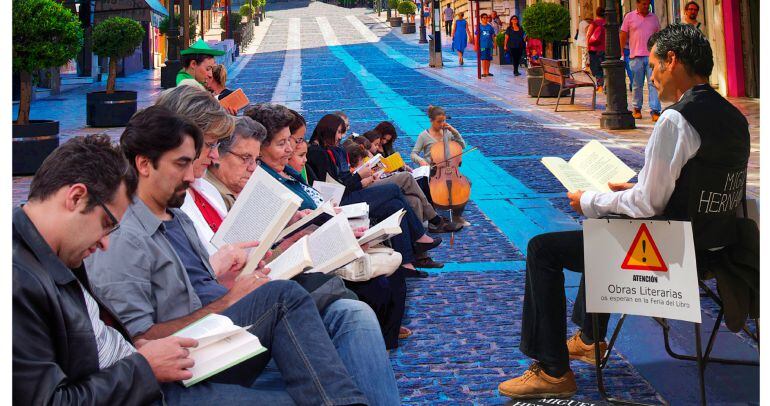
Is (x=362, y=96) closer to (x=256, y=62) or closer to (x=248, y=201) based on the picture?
(x=256, y=62)

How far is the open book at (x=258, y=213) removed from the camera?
3.79 metres

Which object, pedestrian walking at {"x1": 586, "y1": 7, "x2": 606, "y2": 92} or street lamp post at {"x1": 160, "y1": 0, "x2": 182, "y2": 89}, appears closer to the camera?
pedestrian walking at {"x1": 586, "y1": 7, "x2": 606, "y2": 92}

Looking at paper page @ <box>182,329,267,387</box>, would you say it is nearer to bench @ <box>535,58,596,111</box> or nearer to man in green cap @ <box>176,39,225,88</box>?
man in green cap @ <box>176,39,225,88</box>

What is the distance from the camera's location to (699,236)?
4.10m

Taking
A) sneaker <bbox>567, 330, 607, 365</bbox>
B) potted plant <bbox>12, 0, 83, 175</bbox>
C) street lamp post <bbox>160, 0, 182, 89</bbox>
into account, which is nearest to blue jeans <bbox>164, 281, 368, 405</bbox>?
Answer: sneaker <bbox>567, 330, 607, 365</bbox>

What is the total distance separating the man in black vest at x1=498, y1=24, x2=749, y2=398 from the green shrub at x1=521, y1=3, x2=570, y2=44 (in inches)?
736

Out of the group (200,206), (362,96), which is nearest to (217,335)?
(200,206)

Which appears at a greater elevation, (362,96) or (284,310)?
(362,96)

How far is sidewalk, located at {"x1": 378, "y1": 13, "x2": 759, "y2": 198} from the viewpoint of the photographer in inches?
515

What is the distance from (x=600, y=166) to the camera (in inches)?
179

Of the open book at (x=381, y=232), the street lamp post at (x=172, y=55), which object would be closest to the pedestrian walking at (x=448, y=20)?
the street lamp post at (x=172, y=55)

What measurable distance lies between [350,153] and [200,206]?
12.5ft

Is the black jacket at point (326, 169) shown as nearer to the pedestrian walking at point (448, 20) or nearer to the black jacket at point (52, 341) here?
the black jacket at point (52, 341)

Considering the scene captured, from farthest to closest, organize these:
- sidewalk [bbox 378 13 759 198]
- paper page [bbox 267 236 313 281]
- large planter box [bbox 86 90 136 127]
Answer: large planter box [bbox 86 90 136 127]
sidewalk [bbox 378 13 759 198]
paper page [bbox 267 236 313 281]
